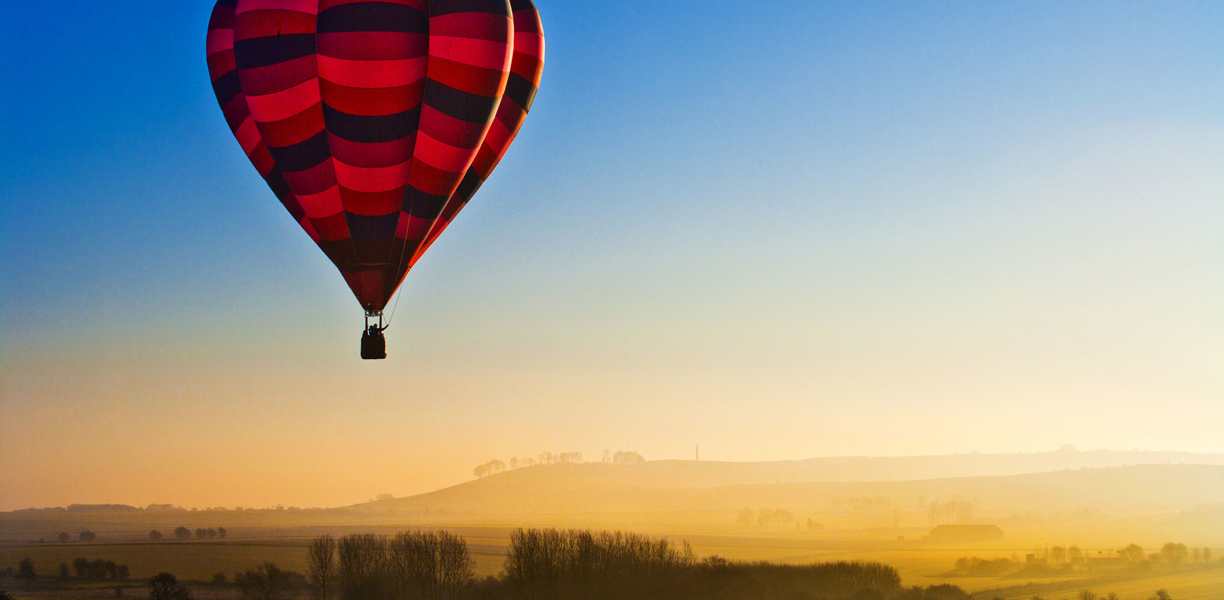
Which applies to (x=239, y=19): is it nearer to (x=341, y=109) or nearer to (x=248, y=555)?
(x=341, y=109)

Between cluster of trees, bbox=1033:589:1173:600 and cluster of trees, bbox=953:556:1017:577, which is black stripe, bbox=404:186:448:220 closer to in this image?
cluster of trees, bbox=1033:589:1173:600

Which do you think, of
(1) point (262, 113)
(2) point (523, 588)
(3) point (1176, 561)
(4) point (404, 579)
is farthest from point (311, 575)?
(3) point (1176, 561)

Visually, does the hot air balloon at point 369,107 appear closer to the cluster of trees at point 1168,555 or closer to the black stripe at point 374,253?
the black stripe at point 374,253

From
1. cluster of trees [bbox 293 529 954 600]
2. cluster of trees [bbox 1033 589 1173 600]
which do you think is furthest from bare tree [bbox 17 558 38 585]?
cluster of trees [bbox 1033 589 1173 600]

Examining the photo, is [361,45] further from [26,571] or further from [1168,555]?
[1168,555]

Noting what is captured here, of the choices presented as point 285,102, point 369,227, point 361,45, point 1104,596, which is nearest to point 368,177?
point 369,227

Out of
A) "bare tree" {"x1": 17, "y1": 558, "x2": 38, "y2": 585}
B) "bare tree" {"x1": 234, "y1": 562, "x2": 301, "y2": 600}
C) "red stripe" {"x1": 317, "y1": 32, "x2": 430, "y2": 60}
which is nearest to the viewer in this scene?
"red stripe" {"x1": 317, "y1": 32, "x2": 430, "y2": 60}

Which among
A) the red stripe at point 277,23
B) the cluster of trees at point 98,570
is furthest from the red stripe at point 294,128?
the cluster of trees at point 98,570
